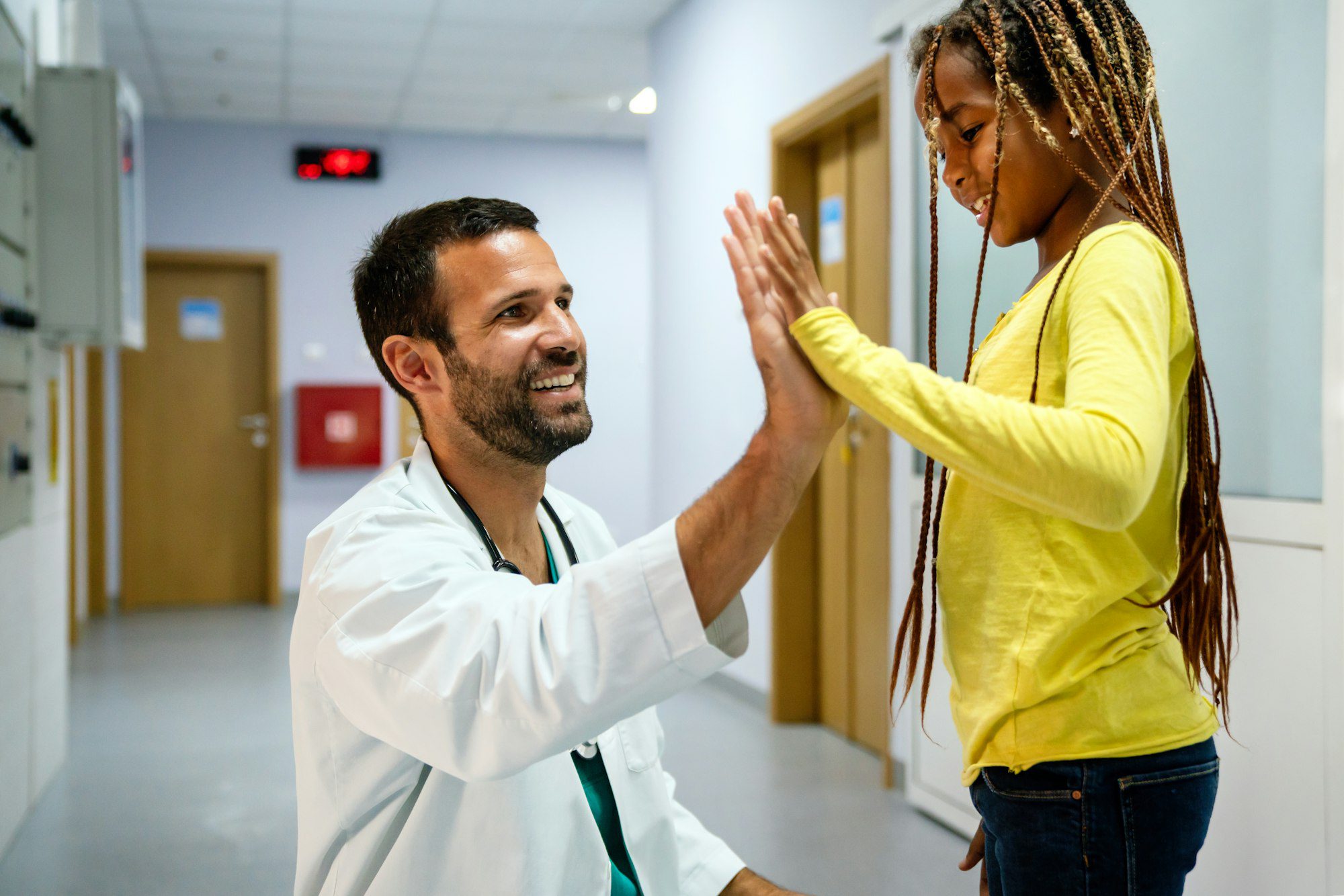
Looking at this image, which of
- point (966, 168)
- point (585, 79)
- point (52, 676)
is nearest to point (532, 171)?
point (585, 79)

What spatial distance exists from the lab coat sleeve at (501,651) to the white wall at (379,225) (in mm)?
5952

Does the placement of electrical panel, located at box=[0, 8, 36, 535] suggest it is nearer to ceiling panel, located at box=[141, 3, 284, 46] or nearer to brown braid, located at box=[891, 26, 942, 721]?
ceiling panel, located at box=[141, 3, 284, 46]

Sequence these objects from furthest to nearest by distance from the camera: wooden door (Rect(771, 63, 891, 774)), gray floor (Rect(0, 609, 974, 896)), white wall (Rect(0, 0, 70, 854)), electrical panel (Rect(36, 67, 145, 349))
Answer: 1. wooden door (Rect(771, 63, 891, 774))
2. electrical panel (Rect(36, 67, 145, 349))
3. white wall (Rect(0, 0, 70, 854))
4. gray floor (Rect(0, 609, 974, 896))

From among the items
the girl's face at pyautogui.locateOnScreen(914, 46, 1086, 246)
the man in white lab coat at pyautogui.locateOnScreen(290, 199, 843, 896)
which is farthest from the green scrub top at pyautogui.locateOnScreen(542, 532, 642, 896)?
the girl's face at pyautogui.locateOnScreen(914, 46, 1086, 246)

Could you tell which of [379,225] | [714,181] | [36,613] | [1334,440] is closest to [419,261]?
[1334,440]

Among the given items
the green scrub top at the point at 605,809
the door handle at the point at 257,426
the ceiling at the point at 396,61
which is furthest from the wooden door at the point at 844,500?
the door handle at the point at 257,426

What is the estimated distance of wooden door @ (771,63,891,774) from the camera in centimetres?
349

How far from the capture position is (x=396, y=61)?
5621 mm

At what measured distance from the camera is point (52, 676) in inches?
136

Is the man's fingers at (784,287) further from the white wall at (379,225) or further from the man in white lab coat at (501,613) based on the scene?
the white wall at (379,225)

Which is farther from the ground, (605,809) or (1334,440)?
(1334,440)

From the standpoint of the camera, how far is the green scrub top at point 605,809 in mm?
1121

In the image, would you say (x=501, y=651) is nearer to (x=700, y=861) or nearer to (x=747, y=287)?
(x=747, y=287)

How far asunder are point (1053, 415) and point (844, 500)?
308cm
